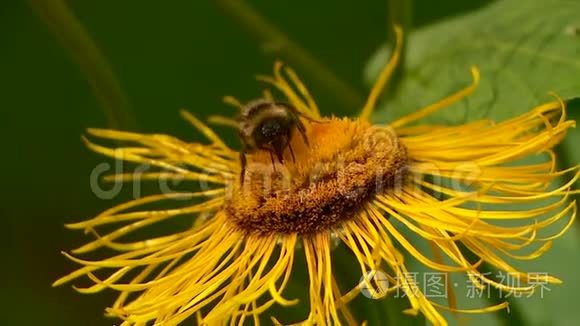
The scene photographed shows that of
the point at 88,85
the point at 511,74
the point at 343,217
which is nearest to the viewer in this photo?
the point at 343,217

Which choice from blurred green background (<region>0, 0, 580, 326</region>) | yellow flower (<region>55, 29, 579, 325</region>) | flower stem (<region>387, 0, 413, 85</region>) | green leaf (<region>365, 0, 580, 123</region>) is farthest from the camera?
blurred green background (<region>0, 0, 580, 326</region>)

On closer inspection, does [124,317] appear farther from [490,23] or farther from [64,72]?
[64,72]

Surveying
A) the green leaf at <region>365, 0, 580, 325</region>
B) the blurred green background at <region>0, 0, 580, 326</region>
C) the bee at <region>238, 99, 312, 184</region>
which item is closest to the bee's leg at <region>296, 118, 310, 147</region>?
the bee at <region>238, 99, 312, 184</region>

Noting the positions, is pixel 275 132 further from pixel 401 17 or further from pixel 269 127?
pixel 401 17

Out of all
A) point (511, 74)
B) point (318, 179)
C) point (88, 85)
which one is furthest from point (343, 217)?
point (88, 85)

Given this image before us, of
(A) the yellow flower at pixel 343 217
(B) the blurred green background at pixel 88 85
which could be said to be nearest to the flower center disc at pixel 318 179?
(A) the yellow flower at pixel 343 217

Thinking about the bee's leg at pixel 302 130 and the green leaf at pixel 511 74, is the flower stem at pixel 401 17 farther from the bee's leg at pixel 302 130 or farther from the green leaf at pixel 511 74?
the bee's leg at pixel 302 130

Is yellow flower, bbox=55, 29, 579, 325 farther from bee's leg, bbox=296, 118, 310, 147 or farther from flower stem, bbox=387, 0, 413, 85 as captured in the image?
flower stem, bbox=387, 0, 413, 85
